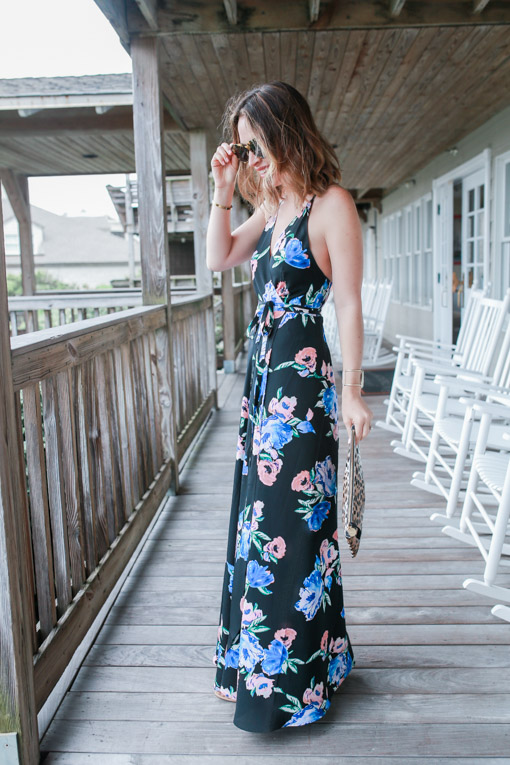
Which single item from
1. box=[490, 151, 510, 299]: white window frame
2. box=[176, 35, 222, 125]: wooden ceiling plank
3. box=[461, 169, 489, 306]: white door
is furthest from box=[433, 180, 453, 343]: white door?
box=[176, 35, 222, 125]: wooden ceiling plank

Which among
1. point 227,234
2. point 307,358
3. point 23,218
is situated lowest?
point 307,358

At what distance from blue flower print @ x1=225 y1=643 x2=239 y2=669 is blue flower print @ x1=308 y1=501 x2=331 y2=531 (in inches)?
15.3

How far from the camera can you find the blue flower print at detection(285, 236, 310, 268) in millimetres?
1641

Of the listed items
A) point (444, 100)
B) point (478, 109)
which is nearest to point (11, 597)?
point (444, 100)

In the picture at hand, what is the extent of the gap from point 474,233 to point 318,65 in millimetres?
→ 3072

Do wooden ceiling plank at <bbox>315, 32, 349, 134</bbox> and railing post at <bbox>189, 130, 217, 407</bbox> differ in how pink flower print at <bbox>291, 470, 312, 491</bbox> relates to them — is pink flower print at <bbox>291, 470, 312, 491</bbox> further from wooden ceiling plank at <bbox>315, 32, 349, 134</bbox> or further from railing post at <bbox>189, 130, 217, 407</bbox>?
railing post at <bbox>189, 130, 217, 407</bbox>

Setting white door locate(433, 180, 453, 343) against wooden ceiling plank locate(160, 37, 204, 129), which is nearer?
wooden ceiling plank locate(160, 37, 204, 129)

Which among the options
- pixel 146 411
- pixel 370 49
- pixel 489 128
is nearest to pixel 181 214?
pixel 489 128

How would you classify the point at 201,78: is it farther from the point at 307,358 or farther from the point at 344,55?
the point at 307,358

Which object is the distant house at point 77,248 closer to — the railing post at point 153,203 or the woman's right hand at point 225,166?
the railing post at point 153,203

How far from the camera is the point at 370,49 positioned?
402 centimetres

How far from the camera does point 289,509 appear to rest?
1650mm

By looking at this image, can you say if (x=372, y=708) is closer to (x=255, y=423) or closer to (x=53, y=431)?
(x=255, y=423)

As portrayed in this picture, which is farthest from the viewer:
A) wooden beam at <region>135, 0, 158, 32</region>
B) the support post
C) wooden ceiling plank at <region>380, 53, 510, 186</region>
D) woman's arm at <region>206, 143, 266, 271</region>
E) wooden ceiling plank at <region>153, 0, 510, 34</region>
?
the support post
